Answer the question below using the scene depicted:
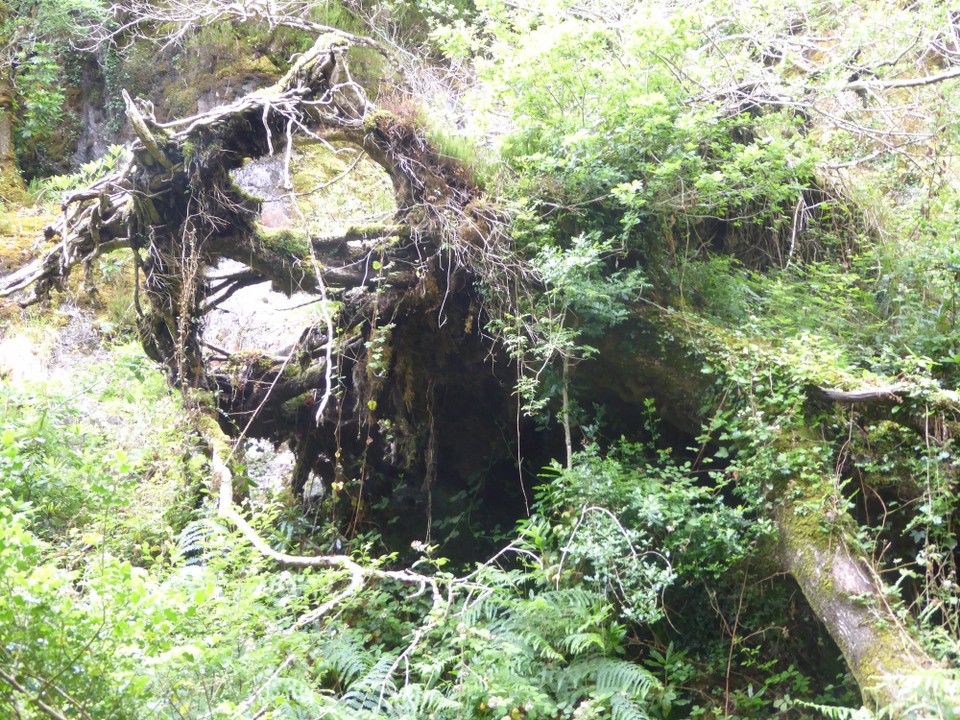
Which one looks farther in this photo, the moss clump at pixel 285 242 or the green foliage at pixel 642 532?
the moss clump at pixel 285 242

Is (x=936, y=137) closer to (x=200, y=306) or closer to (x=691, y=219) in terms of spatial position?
(x=691, y=219)

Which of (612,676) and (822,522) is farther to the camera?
(612,676)

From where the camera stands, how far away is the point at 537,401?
5.96 metres

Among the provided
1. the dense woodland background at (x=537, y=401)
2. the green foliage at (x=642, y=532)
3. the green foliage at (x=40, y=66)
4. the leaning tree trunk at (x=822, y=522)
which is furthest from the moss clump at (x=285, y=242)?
the green foliage at (x=40, y=66)

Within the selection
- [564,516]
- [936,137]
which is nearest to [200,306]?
[564,516]

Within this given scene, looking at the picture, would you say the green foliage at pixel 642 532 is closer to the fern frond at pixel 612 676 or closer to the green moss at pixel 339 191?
the fern frond at pixel 612 676

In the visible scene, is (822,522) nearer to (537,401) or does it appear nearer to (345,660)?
(537,401)

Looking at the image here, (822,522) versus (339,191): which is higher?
(339,191)

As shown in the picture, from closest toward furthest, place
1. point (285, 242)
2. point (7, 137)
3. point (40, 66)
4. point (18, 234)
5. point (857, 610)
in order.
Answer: point (857, 610), point (285, 242), point (18, 234), point (7, 137), point (40, 66)

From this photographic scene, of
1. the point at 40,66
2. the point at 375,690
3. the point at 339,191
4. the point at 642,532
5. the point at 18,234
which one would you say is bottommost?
the point at 375,690

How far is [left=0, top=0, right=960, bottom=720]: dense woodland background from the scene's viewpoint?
13.8 ft

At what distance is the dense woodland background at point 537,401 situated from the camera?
4.21 metres

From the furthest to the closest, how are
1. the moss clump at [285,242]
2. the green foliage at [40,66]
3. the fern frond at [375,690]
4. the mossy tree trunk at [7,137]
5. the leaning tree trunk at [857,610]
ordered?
1. the green foliage at [40,66]
2. the mossy tree trunk at [7,137]
3. the moss clump at [285,242]
4. the fern frond at [375,690]
5. the leaning tree trunk at [857,610]

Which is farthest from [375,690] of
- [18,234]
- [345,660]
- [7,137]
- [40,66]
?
[40,66]
